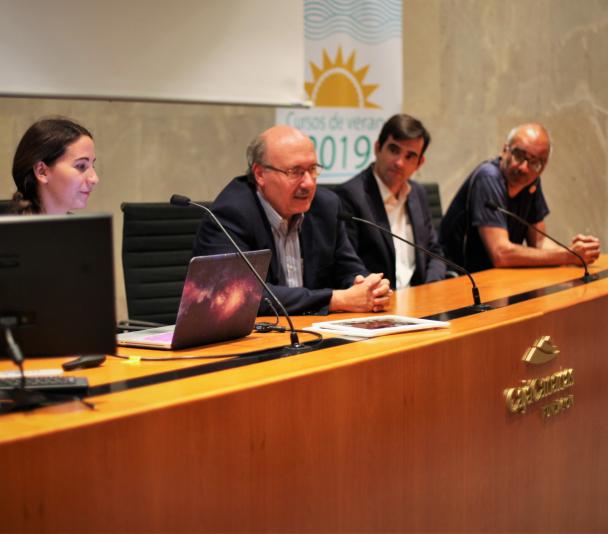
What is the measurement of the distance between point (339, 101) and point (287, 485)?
3.36 meters

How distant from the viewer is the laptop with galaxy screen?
7.16 ft

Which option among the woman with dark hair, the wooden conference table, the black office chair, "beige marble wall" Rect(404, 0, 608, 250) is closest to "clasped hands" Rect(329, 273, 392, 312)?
the wooden conference table

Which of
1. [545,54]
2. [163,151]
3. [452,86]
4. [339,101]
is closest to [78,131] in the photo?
[163,151]

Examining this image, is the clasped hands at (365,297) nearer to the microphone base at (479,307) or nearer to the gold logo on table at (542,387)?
the microphone base at (479,307)

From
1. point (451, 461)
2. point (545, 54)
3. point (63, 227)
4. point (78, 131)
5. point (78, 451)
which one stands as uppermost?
point (545, 54)

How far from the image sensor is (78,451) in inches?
59.4

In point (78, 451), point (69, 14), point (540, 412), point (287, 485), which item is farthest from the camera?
point (69, 14)

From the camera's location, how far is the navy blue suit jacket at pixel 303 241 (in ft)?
9.58

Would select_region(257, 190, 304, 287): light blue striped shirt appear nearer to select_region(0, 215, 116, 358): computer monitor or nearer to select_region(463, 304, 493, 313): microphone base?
select_region(463, 304, 493, 313): microphone base

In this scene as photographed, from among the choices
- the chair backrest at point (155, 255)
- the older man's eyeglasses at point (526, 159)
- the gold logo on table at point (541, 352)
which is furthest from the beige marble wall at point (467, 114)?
the gold logo on table at point (541, 352)

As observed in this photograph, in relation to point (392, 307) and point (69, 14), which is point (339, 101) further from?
point (392, 307)

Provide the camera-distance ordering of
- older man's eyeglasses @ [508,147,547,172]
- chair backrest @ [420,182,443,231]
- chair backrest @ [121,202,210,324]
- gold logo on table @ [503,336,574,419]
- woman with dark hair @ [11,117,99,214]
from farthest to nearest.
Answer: chair backrest @ [420,182,443,231], older man's eyeglasses @ [508,147,547,172], chair backrest @ [121,202,210,324], woman with dark hair @ [11,117,99,214], gold logo on table @ [503,336,574,419]

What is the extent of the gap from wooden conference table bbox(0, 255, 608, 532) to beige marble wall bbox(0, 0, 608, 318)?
6.31ft

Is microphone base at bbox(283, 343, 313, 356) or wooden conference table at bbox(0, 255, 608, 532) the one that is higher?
microphone base at bbox(283, 343, 313, 356)
